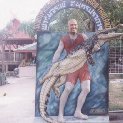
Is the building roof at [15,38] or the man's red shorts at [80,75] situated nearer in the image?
the man's red shorts at [80,75]

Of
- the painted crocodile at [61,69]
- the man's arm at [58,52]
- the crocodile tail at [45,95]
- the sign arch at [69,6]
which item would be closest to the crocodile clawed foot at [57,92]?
the painted crocodile at [61,69]

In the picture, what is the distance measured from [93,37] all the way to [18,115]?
3547 mm

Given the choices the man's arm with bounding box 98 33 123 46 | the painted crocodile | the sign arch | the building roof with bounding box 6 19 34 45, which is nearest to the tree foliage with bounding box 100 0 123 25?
the sign arch

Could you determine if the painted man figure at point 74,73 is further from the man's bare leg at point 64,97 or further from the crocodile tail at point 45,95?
the crocodile tail at point 45,95

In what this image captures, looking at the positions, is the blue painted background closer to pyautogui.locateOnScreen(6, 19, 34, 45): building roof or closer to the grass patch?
the grass patch

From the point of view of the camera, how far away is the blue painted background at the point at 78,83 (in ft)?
28.3

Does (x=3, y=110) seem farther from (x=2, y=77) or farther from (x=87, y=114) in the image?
(x=2, y=77)

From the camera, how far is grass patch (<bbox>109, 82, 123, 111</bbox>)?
12.8m

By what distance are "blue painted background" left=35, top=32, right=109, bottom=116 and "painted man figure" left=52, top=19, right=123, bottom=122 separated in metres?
0.10

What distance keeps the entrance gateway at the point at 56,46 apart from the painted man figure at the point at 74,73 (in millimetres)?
112

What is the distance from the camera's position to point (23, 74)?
2903 cm

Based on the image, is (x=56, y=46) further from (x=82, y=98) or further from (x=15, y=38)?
(x=15, y=38)

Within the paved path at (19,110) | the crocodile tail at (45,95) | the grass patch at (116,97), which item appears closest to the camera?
the crocodile tail at (45,95)

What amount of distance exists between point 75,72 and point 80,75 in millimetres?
112
